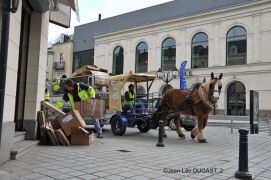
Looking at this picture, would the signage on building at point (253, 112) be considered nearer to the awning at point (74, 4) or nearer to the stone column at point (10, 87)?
the awning at point (74, 4)

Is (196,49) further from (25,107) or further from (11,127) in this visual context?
(11,127)

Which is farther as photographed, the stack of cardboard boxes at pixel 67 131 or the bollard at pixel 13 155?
the stack of cardboard boxes at pixel 67 131

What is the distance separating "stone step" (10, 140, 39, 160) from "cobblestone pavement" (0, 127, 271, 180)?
0.14 metres

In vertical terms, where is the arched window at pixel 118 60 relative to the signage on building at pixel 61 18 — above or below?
above

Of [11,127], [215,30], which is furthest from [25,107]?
[215,30]

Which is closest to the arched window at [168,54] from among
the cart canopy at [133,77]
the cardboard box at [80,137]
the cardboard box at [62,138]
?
the cart canopy at [133,77]

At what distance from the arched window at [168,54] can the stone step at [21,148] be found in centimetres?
2882

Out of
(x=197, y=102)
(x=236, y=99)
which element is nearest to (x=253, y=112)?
(x=197, y=102)

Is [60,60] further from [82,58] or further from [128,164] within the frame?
[128,164]

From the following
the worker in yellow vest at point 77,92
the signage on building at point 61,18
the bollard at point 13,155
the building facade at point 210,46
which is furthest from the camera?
the building facade at point 210,46

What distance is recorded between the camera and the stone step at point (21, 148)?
6.55m

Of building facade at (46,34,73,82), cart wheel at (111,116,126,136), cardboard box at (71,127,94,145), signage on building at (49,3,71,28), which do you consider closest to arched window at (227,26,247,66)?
cart wheel at (111,116,126,136)

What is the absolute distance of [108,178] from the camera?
538cm

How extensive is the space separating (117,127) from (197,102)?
3556 mm
